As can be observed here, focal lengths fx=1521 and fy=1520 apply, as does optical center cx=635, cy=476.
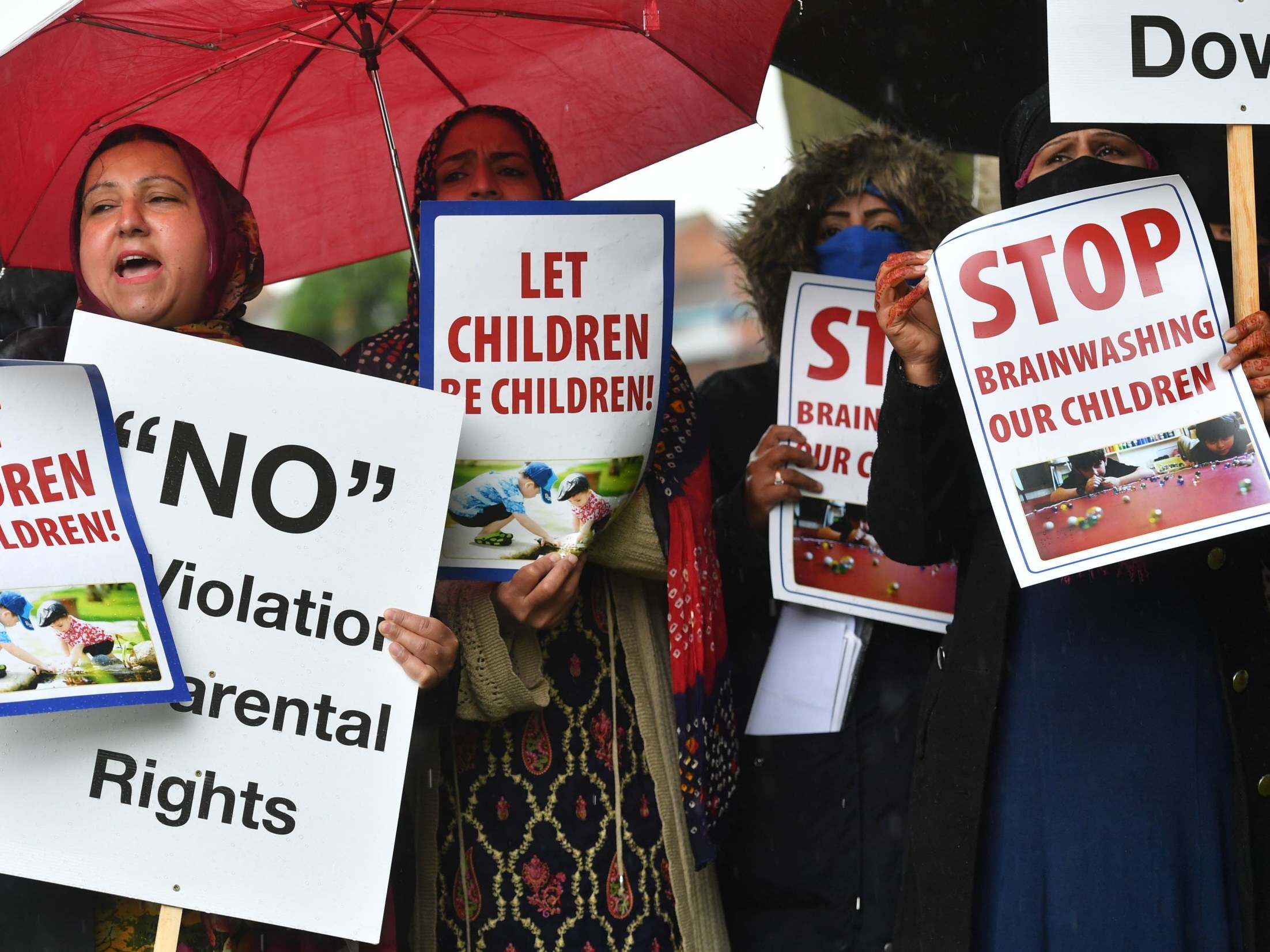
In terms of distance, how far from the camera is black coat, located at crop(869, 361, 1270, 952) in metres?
2.62

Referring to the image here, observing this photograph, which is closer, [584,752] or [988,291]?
[988,291]

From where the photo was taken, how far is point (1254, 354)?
8.48 ft

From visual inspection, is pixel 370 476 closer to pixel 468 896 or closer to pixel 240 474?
pixel 240 474

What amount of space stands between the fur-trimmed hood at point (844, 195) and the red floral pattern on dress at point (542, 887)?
5.01ft

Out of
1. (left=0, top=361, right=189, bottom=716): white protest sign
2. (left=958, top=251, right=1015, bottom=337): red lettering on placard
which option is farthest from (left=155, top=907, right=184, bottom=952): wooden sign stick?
(left=958, top=251, right=1015, bottom=337): red lettering on placard

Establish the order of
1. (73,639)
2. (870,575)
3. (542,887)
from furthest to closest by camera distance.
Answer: (870,575), (542,887), (73,639)

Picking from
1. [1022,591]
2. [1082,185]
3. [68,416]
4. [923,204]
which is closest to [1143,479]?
[1022,591]

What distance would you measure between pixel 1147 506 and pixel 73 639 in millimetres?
1796

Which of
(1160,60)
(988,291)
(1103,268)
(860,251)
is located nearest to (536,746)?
(988,291)

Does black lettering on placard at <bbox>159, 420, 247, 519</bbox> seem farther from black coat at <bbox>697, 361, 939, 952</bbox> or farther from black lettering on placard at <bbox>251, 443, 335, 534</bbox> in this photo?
black coat at <bbox>697, 361, 939, 952</bbox>

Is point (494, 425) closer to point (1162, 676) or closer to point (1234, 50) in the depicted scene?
point (1162, 676)

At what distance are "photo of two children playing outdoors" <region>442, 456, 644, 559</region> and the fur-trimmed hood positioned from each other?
3.61 ft

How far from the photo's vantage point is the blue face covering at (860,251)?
375cm

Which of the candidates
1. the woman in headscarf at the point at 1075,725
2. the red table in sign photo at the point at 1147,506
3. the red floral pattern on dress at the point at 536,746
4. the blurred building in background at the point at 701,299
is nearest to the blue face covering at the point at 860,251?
the woman in headscarf at the point at 1075,725
